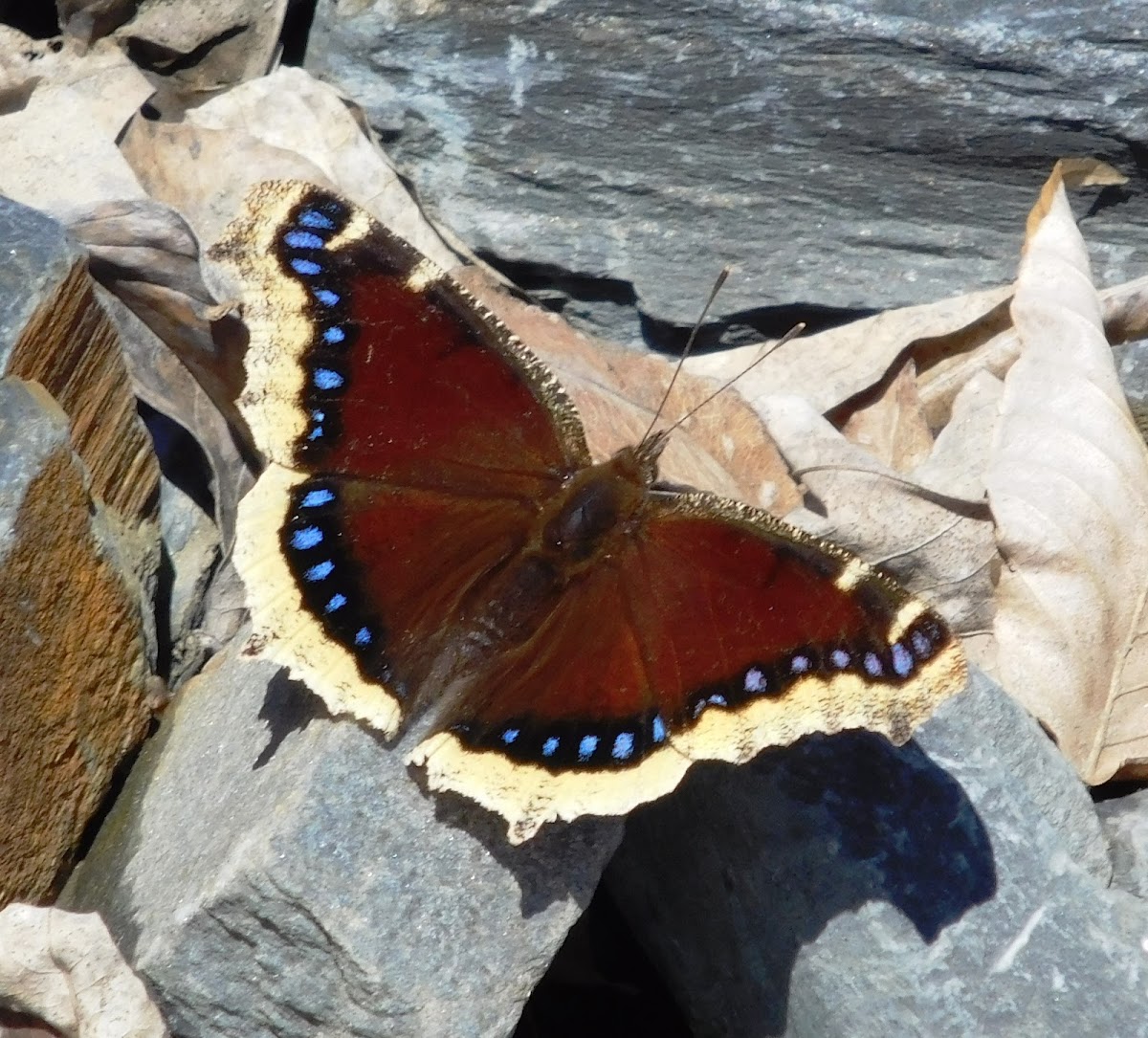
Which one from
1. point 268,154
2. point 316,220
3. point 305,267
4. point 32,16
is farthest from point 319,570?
point 32,16

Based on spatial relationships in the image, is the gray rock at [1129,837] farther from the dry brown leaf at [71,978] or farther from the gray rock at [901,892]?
the dry brown leaf at [71,978]

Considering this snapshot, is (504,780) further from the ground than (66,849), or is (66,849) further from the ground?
(504,780)

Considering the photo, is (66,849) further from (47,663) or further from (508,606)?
(508,606)

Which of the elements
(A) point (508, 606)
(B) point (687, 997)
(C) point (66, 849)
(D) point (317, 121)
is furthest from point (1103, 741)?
(D) point (317, 121)

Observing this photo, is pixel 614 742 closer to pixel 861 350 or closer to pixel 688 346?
pixel 688 346

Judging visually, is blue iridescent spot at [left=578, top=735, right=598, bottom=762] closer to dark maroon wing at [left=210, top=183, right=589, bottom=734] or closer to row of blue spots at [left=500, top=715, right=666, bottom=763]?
row of blue spots at [left=500, top=715, right=666, bottom=763]

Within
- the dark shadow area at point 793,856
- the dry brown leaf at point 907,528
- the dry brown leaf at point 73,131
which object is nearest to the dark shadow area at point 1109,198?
the dry brown leaf at point 907,528
